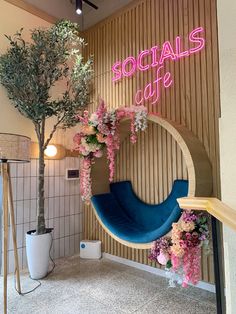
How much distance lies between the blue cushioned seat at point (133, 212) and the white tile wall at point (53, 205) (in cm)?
83

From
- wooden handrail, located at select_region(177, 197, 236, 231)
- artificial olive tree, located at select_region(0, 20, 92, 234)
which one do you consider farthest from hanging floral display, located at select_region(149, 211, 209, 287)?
artificial olive tree, located at select_region(0, 20, 92, 234)

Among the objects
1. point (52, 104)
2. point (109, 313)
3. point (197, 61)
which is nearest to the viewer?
point (109, 313)

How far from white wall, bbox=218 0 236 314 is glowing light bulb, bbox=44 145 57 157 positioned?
10.1ft

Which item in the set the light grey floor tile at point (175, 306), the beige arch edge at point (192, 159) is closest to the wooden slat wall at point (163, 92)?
the beige arch edge at point (192, 159)

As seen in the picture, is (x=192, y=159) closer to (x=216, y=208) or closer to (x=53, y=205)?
(x=216, y=208)

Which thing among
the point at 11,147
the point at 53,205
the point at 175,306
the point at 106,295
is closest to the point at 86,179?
the point at 53,205

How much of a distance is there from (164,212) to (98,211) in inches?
33.2

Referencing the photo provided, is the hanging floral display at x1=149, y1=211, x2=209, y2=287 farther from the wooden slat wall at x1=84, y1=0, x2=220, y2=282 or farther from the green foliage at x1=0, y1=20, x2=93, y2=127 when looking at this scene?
the green foliage at x1=0, y1=20, x2=93, y2=127

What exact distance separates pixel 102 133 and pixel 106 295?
1827 millimetres

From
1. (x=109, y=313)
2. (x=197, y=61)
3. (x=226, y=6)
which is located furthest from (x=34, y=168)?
(x=226, y=6)

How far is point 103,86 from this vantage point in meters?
4.11

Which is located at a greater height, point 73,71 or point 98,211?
point 73,71

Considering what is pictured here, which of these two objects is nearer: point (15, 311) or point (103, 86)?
point (15, 311)

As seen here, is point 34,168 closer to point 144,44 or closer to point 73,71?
point 73,71
